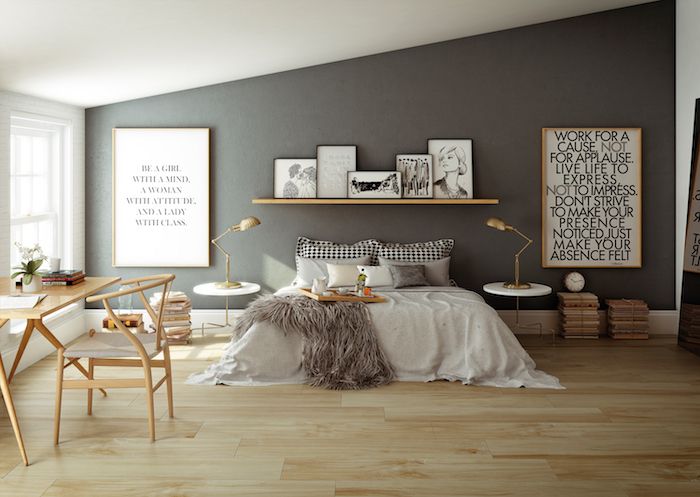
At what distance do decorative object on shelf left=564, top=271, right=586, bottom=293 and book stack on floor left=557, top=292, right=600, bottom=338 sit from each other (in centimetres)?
12

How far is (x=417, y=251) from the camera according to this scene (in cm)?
609

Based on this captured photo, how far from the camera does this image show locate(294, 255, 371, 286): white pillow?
5.96 metres

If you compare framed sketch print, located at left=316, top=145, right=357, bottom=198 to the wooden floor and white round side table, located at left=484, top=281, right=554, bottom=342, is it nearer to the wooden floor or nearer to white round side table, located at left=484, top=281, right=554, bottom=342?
white round side table, located at left=484, top=281, right=554, bottom=342

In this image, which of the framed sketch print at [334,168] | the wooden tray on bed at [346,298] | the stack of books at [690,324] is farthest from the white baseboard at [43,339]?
the stack of books at [690,324]

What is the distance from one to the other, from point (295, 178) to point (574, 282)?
267cm

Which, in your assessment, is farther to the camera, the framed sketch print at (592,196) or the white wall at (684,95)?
the framed sketch print at (592,196)

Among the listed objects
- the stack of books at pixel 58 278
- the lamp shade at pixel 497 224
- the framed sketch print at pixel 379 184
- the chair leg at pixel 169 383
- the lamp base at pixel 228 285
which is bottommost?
the chair leg at pixel 169 383

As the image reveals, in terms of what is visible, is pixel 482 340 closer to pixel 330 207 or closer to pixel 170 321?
pixel 330 207

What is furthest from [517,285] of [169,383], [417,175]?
[169,383]

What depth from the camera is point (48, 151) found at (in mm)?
5945

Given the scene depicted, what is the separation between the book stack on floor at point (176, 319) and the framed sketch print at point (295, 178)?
1.29 m

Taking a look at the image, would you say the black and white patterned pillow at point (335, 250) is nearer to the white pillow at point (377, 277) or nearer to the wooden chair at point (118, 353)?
the white pillow at point (377, 277)

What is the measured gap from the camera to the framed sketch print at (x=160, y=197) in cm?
632

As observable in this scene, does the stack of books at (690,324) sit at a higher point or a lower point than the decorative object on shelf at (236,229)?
lower
